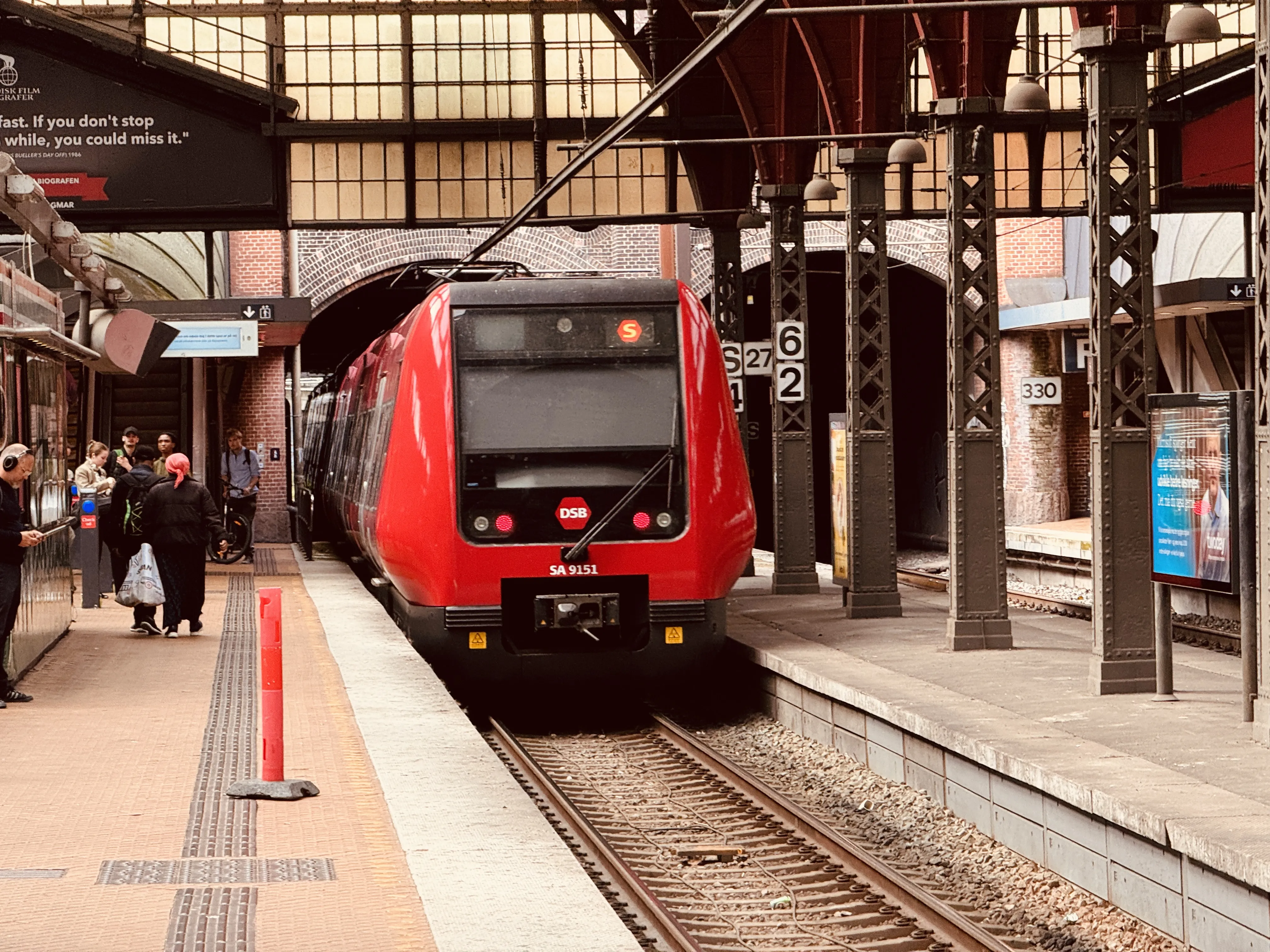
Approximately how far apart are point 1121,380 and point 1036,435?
2293 centimetres

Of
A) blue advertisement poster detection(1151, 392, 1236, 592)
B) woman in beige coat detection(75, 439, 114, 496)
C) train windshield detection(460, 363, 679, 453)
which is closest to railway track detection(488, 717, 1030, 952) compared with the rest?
train windshield detection(460, 363, 679, 453)

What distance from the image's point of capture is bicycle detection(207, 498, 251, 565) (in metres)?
25.8

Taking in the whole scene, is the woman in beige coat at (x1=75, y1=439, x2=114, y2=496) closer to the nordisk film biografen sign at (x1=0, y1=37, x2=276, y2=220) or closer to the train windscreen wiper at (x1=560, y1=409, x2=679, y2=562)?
the nordisk film biografen sign at (x1=0, y1=37, x2=276, y2=220)

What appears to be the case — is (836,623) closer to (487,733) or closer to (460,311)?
(487,733)

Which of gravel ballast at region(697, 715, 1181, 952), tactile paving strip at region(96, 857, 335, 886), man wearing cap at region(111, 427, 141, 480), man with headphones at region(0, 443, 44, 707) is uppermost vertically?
man wearing cap at region(111, 427, 141, 480)

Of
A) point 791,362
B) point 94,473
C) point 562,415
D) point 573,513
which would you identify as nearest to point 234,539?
point 94,473

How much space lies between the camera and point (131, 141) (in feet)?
71.9

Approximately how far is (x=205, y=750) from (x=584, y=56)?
15975 millimetres

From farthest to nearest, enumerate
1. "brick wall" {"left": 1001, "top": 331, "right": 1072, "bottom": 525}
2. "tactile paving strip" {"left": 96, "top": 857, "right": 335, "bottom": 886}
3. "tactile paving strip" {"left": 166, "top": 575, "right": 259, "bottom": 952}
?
"brick wall" {"left": 1001, "top": 331, "right": 1072, "bottom": 525} → "tactile paving strip" {"left": 96, "top": 857, "right": 335, "bottom": 886} → "tactile paving strip" {"left": 166, "top": 575, "right": 259, "bottom": 952}

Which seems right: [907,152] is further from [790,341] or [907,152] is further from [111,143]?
[111,143]

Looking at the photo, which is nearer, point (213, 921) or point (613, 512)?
point (213, 921)

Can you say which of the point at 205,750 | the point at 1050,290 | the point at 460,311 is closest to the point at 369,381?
the point at 460,311

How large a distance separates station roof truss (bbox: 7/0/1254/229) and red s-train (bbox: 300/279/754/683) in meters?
6.67

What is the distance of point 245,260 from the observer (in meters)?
32.2
